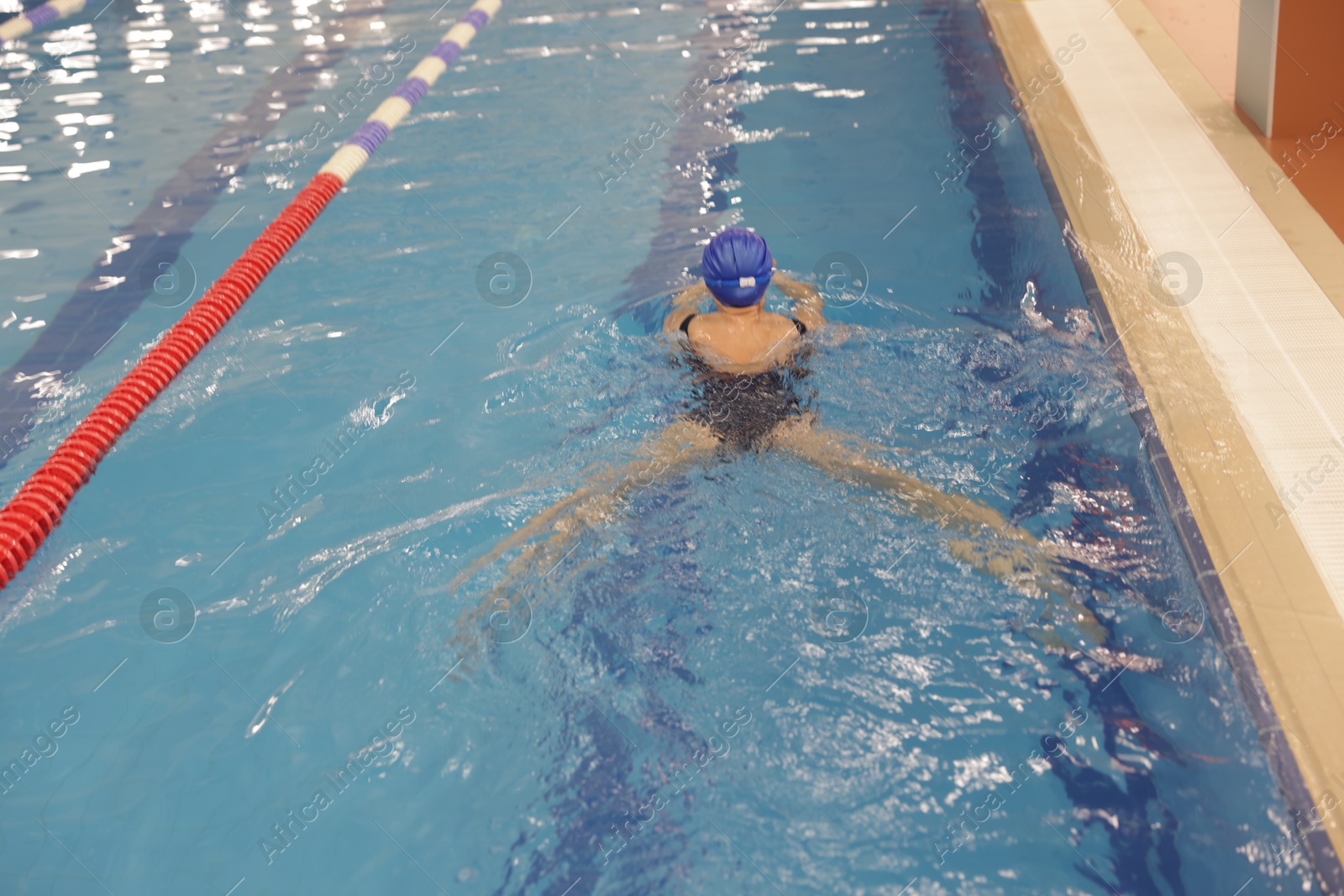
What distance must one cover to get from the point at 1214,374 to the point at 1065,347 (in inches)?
18.8

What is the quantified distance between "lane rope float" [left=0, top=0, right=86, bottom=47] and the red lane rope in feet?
14.5

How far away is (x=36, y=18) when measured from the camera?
715 centimetres

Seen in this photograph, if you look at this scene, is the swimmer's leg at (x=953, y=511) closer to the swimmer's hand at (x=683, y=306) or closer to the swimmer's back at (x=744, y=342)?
the swimmer's back at (x=744, y=342)

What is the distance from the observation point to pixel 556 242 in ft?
13.6

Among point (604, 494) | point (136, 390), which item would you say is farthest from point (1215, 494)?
point (136, 390)

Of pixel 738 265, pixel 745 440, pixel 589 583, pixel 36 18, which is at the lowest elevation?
pixel 589 583

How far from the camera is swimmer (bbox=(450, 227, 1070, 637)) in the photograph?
2.48 m

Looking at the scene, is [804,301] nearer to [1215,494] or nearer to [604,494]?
[604,494]

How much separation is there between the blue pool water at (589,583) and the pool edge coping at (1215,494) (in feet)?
0.15

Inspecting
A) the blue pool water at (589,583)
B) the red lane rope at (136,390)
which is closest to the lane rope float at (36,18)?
the blue pool water at (589,583)

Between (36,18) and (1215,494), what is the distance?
880 centimetres

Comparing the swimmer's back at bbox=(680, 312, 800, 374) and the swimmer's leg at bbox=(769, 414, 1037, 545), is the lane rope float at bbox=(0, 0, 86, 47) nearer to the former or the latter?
the swimmer's back at bbox=(680, 312, 800, 374)

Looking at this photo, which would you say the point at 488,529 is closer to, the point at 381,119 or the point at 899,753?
the point at 899,753

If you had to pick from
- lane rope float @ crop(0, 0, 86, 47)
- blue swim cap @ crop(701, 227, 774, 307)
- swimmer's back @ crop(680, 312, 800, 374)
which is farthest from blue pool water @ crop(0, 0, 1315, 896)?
lane rope float @ crop(0, 0, 86, 47)
